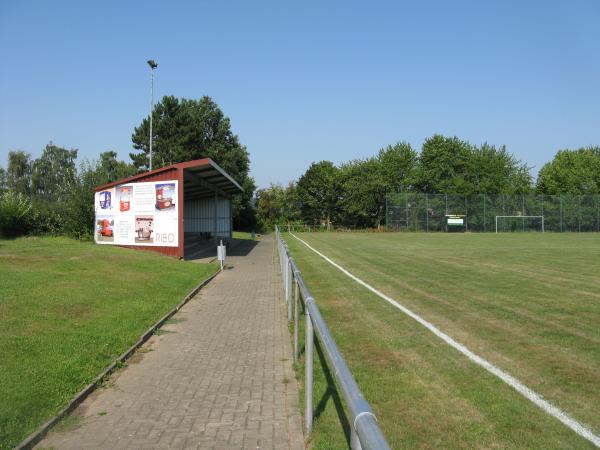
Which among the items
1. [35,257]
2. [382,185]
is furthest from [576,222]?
[35,257]

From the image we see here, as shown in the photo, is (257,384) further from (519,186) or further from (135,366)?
(519,186)

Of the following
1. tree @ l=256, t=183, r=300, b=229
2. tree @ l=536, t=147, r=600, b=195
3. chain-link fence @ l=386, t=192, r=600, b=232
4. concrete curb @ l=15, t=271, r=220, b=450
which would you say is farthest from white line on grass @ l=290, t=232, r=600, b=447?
tree @ l=536, t=147, r=600, b=195

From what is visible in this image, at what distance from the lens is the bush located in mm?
31594

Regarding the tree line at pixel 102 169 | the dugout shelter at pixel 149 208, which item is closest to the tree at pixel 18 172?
the tree line at pixel 102 169

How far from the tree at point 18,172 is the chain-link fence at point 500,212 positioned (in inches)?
2275

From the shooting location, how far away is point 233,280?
55.6ft

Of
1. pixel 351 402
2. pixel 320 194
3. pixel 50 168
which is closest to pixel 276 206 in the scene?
pixel 320 194

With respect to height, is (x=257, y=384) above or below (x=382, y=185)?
below

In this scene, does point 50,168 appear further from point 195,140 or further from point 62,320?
point 62,320

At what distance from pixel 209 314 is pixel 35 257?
7994 millimetres

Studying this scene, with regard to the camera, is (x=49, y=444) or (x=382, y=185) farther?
(x=382, y=185)

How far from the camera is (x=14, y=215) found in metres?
31.9

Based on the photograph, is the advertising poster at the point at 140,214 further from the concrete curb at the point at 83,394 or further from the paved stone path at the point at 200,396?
the paved stone path at the point at 200,396

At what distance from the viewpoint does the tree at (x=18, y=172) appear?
83.3m
